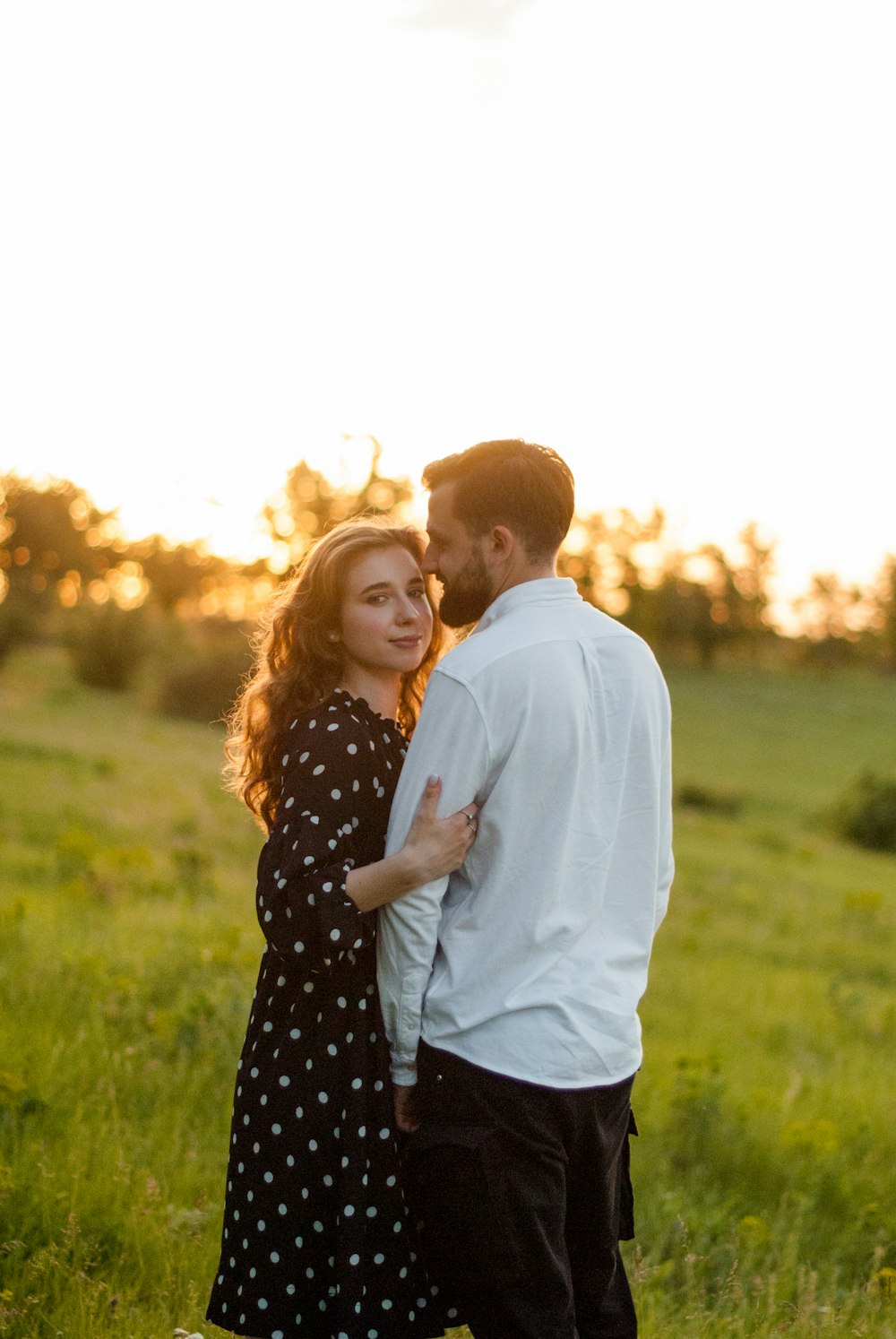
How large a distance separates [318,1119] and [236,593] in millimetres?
70732

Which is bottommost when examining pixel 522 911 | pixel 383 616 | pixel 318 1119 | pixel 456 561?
pixel 318 1119

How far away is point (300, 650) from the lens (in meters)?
3.25

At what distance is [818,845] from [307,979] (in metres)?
23.1

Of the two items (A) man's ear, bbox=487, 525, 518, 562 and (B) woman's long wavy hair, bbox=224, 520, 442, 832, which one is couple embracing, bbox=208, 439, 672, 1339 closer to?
(A) man's ear, bbox=487, 525, 518, 562

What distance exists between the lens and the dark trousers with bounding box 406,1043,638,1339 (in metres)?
2.47

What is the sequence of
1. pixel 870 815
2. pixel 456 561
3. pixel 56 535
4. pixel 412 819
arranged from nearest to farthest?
pixel 412 819, pixel 456 561, pixel 870 815, pixel 56 535

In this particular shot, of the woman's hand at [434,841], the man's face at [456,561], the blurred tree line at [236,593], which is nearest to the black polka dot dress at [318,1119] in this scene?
the woman's hand at [434,841]

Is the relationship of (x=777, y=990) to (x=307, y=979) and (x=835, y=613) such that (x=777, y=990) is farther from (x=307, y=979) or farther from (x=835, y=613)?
(x=835, y=613)

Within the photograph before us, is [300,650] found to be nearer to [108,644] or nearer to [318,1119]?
[318,1119]

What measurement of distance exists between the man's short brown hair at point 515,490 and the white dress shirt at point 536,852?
0.13m

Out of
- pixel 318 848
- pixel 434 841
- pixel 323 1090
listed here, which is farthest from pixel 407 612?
pixel 323 1090

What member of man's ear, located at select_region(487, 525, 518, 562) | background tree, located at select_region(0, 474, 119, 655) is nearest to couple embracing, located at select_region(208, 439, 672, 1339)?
man's ear, located at select_region(487, 525, 518, 562)

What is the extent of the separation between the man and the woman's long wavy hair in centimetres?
51

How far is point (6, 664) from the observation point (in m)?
44.9
